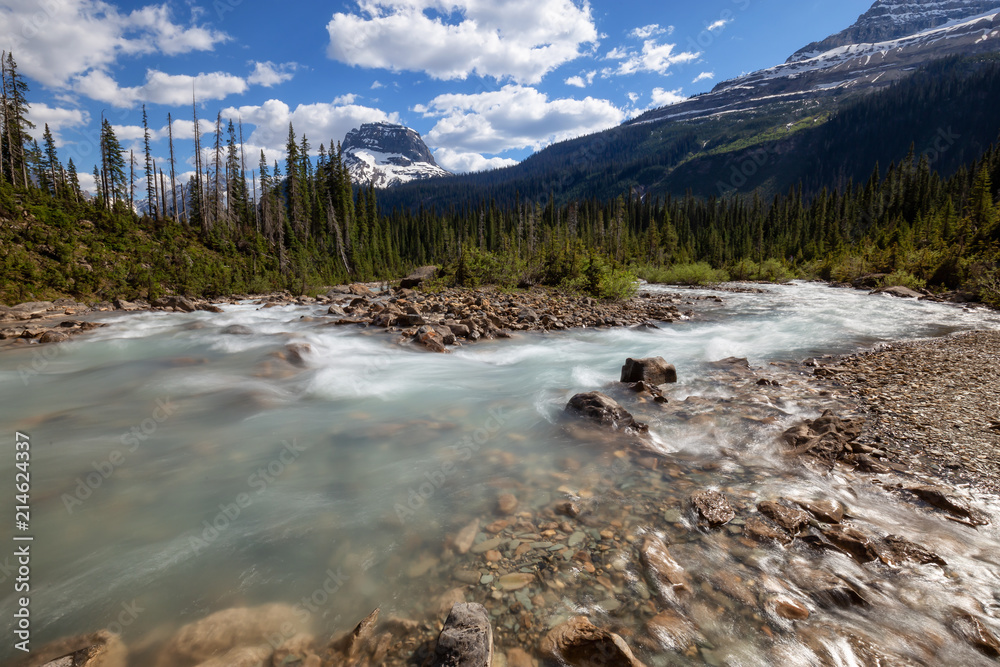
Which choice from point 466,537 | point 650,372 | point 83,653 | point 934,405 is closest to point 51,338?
point 83,653

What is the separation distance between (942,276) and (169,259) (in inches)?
1850

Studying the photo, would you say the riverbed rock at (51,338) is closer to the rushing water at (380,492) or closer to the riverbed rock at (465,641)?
the rushing water at (380,492)

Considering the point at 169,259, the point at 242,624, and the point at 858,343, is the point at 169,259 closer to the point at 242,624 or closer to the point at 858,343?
the point at 242,624

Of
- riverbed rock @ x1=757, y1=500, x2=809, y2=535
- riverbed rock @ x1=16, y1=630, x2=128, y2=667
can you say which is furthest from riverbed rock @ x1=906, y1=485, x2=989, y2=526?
riverbed rock @ x1=16, y1=630, x2=128, y2=667

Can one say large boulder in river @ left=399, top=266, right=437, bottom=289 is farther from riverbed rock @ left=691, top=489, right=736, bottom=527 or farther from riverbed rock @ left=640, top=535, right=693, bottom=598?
riverbed rock @ left=640, top=535, right=693, bottom=598

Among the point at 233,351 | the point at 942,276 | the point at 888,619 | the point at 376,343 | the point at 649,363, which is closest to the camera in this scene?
the point at 888,619

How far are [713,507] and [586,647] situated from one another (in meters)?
1.89

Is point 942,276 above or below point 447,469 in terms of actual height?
above

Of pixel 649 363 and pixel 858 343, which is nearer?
pixel 649 363

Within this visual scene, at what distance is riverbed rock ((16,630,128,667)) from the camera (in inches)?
88.4

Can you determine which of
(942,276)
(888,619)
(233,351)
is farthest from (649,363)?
(942,276)

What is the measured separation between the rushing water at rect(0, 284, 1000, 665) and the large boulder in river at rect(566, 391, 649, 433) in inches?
12.5

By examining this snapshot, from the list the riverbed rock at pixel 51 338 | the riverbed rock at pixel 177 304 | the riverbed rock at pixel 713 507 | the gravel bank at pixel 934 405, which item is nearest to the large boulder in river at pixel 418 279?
the riverbed rock at pixel 177 304

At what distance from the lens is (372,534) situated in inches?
138
